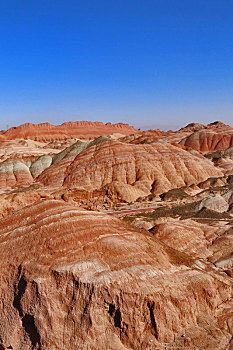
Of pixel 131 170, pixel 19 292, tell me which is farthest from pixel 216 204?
pixel 19 292

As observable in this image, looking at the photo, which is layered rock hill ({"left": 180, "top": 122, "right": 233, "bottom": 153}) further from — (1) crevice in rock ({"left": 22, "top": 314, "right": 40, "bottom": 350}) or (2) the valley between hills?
(1) crevice in rock ({"left": 22, "top": 314, "right": 40, "bottom": 350})

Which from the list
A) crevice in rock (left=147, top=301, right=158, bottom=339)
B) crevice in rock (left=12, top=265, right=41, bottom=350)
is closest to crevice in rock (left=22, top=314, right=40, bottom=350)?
crevice in rock (left=12, top=265, right=41, bottom=350)

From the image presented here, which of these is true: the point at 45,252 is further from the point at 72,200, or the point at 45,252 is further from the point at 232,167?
A: the point at 232,167

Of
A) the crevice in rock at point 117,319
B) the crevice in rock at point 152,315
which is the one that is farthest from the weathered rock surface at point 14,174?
the crevice in rock at point 152,315

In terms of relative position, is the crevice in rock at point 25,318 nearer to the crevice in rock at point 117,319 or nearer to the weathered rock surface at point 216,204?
the crevice in rock at point 117,319

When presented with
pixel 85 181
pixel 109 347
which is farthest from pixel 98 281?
pixel 85 181

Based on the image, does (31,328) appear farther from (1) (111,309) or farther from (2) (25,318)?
(1) (111,309)
